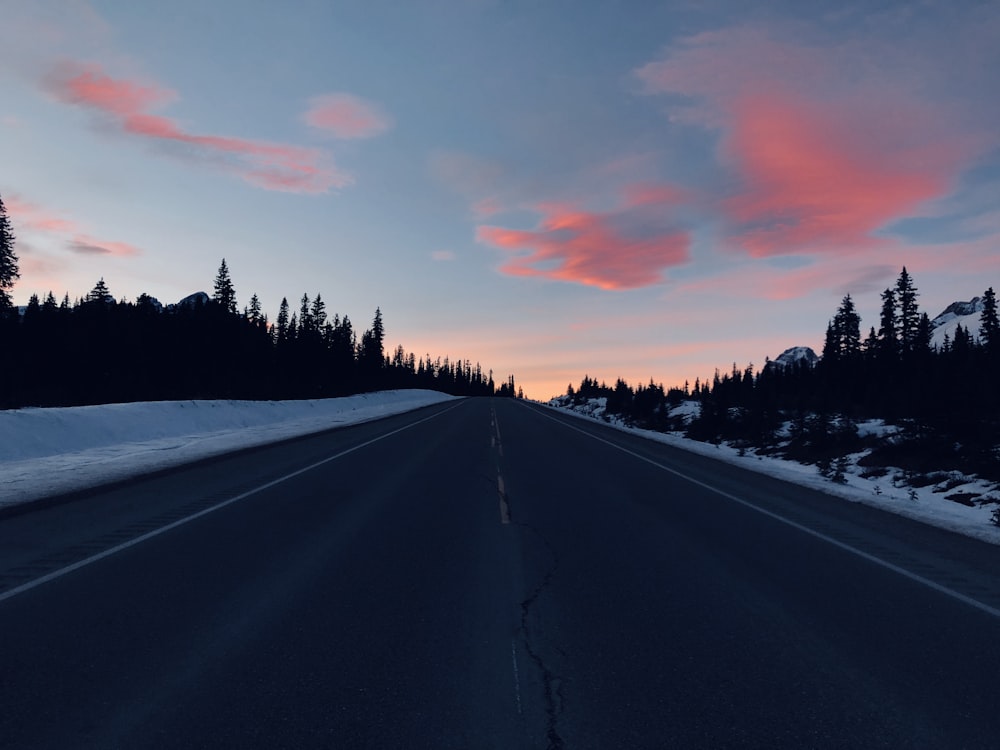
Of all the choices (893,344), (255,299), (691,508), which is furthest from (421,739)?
(255,299)

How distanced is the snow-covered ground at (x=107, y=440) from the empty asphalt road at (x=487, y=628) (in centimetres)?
348

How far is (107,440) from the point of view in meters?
19.8

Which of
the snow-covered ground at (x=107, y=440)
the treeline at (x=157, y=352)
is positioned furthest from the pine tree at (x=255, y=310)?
the snow-covered ground at (x=107, y=440)

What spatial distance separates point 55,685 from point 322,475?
979cm

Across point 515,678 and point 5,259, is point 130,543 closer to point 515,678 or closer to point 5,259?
point 515,678

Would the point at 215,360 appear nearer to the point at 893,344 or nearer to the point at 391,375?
the point at 391,375

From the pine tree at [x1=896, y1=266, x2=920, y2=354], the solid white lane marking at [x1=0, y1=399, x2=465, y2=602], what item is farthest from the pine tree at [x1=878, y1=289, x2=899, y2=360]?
the solid white lane marking at [x1=0, y1=399, x2=465, y2=602]

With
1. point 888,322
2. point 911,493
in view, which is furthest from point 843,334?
point 911,493

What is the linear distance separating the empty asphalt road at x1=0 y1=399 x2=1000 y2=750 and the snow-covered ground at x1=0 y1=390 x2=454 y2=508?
11.4 feet

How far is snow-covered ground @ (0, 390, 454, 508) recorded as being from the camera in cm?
1279

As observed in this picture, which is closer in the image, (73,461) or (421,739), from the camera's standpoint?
(421,739)

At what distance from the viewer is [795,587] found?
245 inches

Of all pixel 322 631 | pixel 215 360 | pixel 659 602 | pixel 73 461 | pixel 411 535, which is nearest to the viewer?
pixel 322 631

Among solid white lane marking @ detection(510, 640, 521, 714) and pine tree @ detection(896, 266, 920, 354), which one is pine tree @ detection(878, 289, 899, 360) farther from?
solid white lane marking @ detection(510, 640, 521, 714)
